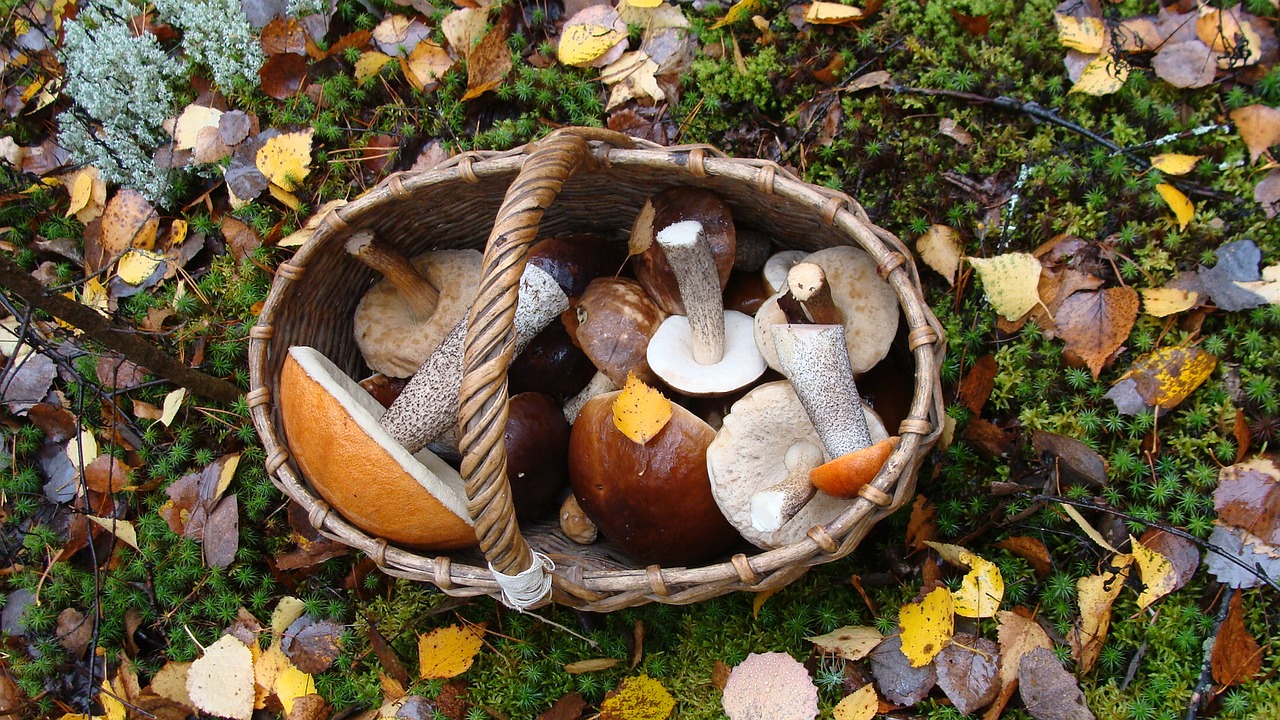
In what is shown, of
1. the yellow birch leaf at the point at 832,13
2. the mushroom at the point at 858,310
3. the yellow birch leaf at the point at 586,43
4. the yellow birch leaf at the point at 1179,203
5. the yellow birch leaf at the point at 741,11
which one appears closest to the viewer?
the mushroom at the point at 858,310

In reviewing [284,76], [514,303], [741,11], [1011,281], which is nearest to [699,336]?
[514,303]

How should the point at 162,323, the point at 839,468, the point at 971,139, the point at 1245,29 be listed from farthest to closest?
the point at 162,323 < the point at 971,139 < the point at 1245,29 < the point at 839,468

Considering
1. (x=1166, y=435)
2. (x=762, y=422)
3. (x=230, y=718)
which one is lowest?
(x=230, y=718)

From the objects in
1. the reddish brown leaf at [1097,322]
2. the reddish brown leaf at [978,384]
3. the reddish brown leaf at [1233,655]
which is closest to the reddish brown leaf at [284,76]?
the reddish brown leaf at [978,384]

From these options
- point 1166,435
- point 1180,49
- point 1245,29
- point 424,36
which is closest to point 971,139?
point 1180,49

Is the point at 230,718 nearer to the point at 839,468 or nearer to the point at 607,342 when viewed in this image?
the point at 607,342

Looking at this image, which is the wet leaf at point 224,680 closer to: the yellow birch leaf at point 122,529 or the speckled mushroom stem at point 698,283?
the yellow birch leaf at point 122,529
